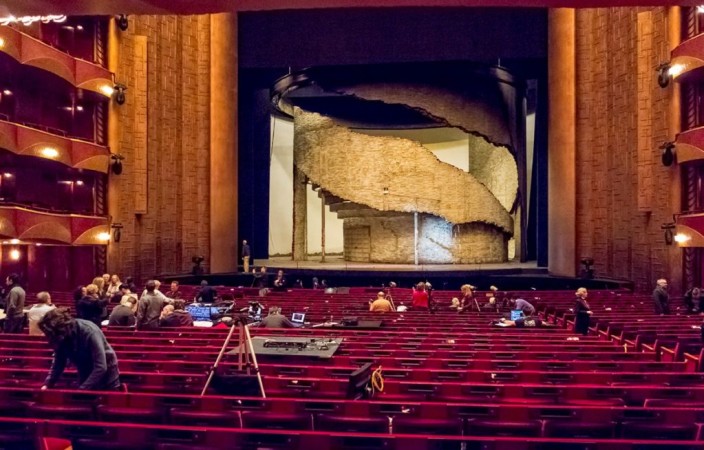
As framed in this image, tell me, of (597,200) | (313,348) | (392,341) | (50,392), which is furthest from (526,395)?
(597,200)

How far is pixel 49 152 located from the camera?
57.1 feet

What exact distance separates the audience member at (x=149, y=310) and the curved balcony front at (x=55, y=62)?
9756 millimetres

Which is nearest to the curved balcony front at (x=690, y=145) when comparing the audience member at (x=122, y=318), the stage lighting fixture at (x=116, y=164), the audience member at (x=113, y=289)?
the audience member at (x=122, y=318)

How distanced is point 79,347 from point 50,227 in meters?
14.0

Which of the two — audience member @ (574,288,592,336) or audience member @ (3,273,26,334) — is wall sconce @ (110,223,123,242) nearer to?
audience member @ (3,273,26,334)

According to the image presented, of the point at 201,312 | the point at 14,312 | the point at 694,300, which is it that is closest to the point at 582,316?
the point at 694,300

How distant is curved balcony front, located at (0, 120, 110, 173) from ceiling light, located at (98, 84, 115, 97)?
71.0 inches

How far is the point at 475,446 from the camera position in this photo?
14.0ft

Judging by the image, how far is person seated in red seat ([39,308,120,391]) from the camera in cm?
466

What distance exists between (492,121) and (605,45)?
7097mm

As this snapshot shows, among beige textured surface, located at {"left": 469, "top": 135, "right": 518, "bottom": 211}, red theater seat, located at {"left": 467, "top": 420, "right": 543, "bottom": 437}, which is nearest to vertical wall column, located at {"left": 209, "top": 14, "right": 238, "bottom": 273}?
beige textured surface, located at {"left": 469, "top": 135, "right": 518, "bottom": 211}

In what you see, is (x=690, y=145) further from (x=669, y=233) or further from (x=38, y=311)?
(x=38, y=311)

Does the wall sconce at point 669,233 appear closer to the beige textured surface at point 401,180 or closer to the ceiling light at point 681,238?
the ceiling light at point 681,238

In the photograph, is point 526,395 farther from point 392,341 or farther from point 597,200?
point 597,200
